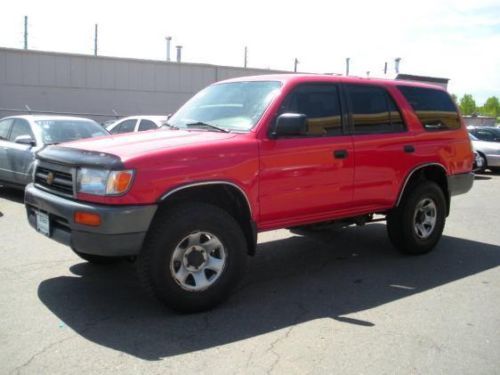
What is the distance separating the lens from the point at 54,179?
4488mm

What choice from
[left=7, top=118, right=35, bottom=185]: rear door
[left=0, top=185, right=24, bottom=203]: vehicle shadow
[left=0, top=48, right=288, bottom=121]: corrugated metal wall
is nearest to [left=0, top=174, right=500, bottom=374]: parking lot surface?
[left=7, top=118, right=35, bottom=185]: rear door

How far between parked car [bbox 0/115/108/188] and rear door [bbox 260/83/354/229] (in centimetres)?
511

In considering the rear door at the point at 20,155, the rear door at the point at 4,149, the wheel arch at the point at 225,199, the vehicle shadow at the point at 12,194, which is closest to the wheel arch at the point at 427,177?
the wheel arch at the point at 225,199

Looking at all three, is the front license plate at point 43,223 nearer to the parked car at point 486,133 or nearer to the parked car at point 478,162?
the parked car at point 478,162

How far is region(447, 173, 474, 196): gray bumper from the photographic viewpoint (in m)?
6.58

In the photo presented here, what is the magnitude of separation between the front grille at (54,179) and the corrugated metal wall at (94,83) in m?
16.0

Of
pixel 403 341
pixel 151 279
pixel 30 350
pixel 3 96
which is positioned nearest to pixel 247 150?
pixel 151 279

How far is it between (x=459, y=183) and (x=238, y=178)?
11.4 ft

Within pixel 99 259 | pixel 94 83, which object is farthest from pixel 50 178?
pixel 94 83

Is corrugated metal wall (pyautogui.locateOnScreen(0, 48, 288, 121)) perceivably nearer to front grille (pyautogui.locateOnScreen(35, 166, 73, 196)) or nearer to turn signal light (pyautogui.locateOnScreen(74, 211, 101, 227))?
front grille (pyautogui.locateOnScreen(35, 166, 73, 196))

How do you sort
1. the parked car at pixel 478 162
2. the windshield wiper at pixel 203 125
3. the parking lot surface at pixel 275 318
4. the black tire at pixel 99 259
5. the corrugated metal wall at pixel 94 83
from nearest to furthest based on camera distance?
1. the parking lot surface at pixel 275 318
2. the windshield wiper at pixel 203 125
3. the black tire at pixel 99 259
4. the parked car at pixel 478 162
5. the corrugated metal wall at pixel 94 83

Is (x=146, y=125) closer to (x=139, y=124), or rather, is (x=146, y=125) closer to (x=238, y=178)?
(x=139, y=124)

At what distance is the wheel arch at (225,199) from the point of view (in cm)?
431

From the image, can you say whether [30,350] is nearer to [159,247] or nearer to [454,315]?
[159,247]
